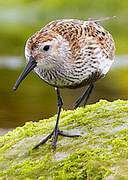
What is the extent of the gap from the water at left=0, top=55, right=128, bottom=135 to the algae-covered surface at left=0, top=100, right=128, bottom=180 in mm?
6235

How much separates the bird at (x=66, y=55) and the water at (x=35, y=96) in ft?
22.4

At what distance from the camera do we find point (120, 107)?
7.72 meters

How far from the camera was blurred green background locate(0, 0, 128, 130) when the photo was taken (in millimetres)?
16547

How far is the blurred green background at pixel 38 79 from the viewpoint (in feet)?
54.3

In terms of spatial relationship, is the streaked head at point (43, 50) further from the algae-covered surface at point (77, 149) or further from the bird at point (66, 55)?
the algae-covered surface at point (77, 149)

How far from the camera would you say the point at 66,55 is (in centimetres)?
677

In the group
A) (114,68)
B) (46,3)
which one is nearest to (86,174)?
(114,68)

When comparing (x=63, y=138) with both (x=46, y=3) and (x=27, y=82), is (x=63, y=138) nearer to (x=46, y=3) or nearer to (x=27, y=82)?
(x=27, y=82)

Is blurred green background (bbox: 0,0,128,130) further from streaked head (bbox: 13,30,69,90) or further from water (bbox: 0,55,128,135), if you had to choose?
streaked head (bbox: 13,30,69,90)

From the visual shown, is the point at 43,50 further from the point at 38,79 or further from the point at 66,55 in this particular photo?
the point at 38,79

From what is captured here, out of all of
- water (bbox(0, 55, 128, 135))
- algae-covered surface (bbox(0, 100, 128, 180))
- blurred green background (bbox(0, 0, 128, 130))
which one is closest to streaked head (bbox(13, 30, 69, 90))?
algae-covered surface (bbox(0, 100, 128, 180))

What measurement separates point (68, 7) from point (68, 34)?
50.9 metres

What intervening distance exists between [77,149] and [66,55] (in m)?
1.28

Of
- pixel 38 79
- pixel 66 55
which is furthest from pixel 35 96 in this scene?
pixel 66 55
